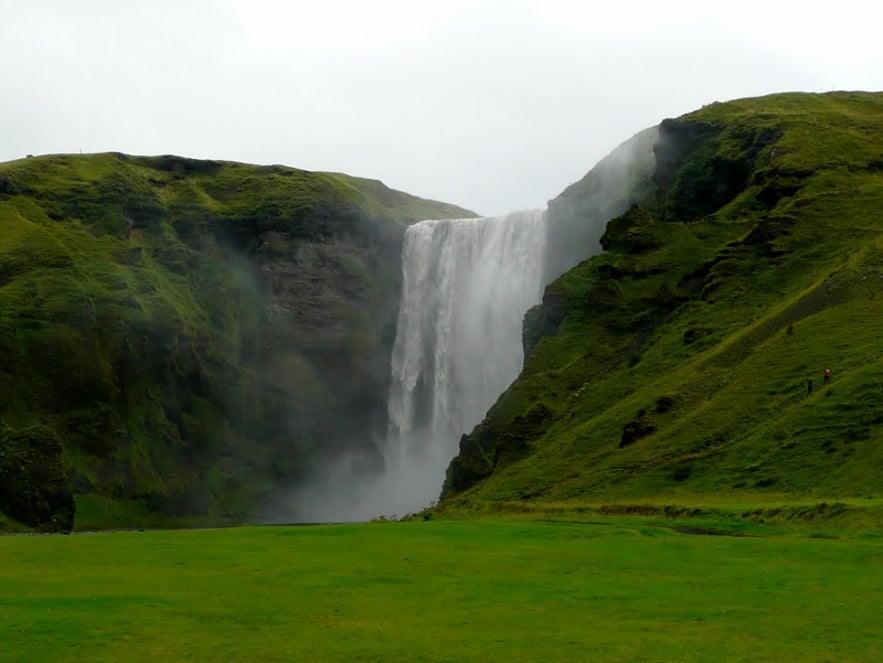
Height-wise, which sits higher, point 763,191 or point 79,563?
point 763,191

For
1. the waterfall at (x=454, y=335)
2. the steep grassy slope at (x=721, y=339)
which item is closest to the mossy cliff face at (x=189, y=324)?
the waterfall at (x=454, y=335)

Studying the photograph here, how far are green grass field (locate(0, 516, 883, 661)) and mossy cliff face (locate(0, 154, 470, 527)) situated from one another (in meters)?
79.2

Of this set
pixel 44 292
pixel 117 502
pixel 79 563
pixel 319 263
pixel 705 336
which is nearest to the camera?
pixel 79 563

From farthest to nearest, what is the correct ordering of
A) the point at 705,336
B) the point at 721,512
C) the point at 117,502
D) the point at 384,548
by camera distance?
the point at 117,502 → the point at 705,336 → the point at 721,512 → the point at 384,548

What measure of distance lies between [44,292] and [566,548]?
10156cm

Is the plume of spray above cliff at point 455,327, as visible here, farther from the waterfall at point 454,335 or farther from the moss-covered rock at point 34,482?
the moss-covered rock at point 34,482

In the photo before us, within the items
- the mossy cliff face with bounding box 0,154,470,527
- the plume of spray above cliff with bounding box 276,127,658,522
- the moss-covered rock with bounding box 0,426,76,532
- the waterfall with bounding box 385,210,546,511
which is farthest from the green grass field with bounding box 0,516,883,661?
the mossy cliff face with bounding box 0,154,470,527

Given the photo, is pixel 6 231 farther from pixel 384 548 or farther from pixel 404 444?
pixel 384 548

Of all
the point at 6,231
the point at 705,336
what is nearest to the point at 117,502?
the point at 6,231

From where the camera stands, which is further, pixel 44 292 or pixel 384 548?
pixel 44 292

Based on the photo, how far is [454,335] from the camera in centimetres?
12800

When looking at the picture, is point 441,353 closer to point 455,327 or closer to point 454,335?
point 454,335

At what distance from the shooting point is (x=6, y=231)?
132 metres

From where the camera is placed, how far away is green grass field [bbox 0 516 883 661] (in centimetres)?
2094
